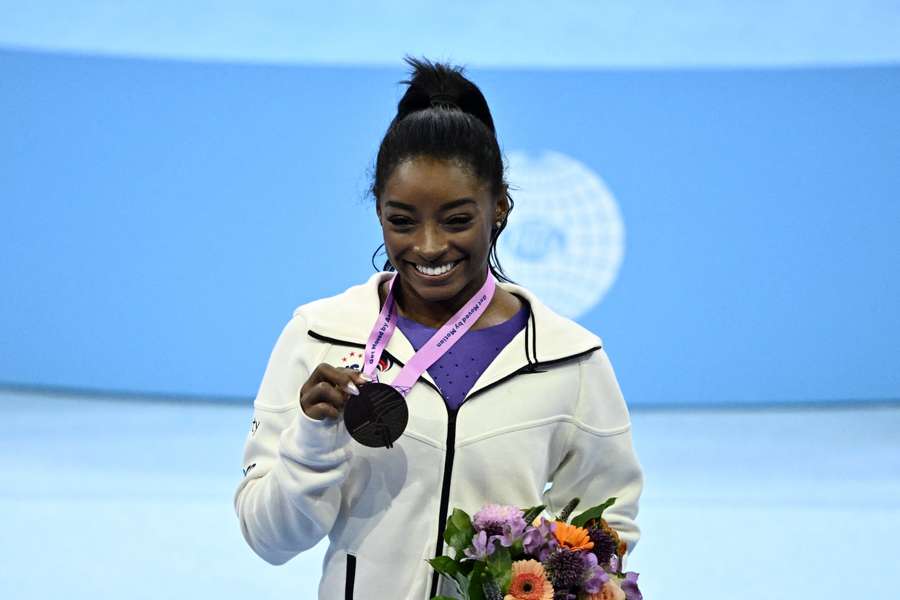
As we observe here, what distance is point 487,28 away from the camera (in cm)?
909

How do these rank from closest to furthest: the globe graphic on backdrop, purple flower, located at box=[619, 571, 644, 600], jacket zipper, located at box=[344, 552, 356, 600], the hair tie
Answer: purple flower, located at box=[619, 571, 644, 600] → jacket zipper, located at box=[344, 552, 356, 600] → the hair tie → the globe graphic on backdrop

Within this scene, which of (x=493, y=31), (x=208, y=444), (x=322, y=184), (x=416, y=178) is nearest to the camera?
(x=416, y=178)

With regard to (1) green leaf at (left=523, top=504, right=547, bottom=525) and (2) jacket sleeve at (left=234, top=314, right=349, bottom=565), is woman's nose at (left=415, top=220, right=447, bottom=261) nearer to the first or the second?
(2) jacket sleeve at (left=234, top=314, right=349, bottom=565)

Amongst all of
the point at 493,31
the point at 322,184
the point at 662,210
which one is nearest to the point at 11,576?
the point at 322,184

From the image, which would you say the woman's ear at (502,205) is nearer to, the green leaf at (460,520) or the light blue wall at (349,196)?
the green leaf at (460,520)

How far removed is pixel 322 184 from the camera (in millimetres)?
8414

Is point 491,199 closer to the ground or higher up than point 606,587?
higher up

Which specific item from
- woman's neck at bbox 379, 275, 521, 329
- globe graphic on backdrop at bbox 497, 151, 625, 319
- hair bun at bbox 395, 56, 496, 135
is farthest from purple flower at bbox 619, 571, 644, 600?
globe graphic on backdrop at bbox 497, 151, 625, 319

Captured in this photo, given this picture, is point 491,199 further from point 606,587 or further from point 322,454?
point 606,587

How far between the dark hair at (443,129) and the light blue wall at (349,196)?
242 inches

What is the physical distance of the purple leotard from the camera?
2045 mm

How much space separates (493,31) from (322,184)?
1743mm

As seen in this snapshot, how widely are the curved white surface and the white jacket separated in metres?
6.86

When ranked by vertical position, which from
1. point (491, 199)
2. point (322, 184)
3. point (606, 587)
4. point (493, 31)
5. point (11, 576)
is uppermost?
point (493, 31)
